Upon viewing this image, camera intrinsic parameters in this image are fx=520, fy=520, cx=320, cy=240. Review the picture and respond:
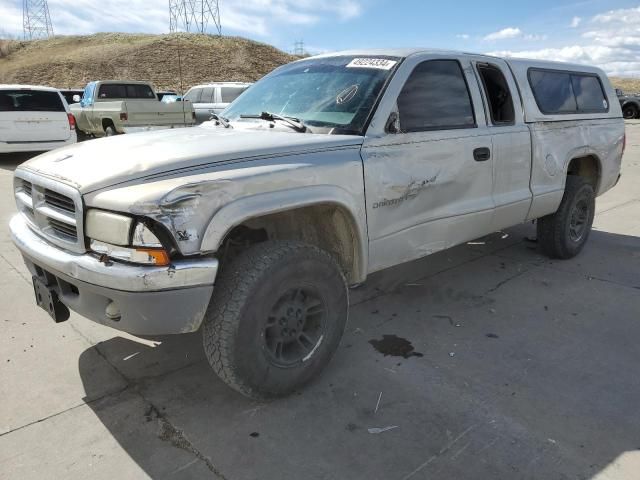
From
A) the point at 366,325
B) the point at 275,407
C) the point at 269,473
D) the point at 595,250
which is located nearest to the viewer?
the point at 269,473

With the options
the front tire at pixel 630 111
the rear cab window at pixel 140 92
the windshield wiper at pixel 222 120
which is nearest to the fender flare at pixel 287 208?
the windshield wiper at pixel 222 120

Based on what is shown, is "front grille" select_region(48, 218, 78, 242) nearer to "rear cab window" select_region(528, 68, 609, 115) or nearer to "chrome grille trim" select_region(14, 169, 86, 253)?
"chrome grille trim" select_region(14, 169, 86, 253)

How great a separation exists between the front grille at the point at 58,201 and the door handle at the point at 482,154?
106 inches

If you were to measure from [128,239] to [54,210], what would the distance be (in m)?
0.71

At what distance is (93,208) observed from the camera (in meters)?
2.39

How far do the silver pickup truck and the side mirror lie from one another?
18 mm

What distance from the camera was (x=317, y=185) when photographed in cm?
279

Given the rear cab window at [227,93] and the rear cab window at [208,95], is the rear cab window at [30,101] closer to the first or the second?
the rear cab window at [208,95]

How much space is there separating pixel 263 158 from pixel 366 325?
1715 mm

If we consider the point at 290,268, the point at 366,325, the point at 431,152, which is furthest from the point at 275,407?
the point at 431,152

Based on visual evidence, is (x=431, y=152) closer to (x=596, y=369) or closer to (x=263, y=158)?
(x=263, y=158)

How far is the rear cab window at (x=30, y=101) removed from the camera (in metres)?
11.0

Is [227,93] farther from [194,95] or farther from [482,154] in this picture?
[482,154]

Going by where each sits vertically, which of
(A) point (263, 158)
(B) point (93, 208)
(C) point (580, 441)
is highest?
(A) point (263, 158)
